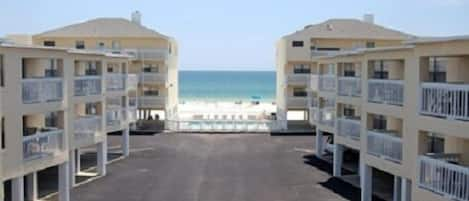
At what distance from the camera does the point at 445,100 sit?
1546 cm

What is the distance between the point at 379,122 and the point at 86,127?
13.2 metres

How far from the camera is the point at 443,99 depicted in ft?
51.2

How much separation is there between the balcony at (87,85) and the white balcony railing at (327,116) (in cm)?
1232

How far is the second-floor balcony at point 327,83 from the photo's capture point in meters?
33.3

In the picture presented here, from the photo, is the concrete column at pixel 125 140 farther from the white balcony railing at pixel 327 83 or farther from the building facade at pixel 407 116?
the white balcony railing at pixel 327 83

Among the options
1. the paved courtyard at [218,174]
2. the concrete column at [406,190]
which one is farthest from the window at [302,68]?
the concrete column at [406,190]

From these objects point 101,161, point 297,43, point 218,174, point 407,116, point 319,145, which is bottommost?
point 218,174

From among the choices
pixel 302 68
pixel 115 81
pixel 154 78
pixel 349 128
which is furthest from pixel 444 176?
pixel 302 68

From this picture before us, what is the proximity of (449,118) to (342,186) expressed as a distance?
1333 centimetres

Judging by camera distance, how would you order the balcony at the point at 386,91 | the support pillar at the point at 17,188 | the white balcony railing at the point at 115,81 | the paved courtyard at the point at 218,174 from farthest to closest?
the white balcony railing at the point at 115,81 < the paved courtyard at the point at 218,174 < the balcony at the point at 386,91 < the support pillar at the point at 17,188

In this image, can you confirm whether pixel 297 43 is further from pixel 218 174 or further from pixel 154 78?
pixel 218 174

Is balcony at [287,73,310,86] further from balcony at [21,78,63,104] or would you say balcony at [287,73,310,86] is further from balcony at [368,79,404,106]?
balcony at [21,78,63,104]

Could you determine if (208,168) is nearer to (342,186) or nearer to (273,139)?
(342,186)

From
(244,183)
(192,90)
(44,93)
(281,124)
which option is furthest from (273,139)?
(192,90)
